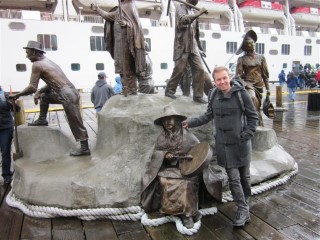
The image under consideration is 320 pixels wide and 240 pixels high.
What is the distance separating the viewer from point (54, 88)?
445 centimetres

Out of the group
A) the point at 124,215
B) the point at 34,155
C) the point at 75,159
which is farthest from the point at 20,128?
the point at 124,215

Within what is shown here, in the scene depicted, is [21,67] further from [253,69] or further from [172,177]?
[172,177]

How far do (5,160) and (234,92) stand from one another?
365cm

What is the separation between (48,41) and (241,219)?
63.1 feet

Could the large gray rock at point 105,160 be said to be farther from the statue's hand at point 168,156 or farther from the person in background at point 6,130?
the statue's hand at point 168,156

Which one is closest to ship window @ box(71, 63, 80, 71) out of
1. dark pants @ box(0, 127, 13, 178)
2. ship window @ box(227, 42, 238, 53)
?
ship window @ box(227, 42, 238, 53)

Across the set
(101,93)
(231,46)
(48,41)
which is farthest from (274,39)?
(101,93)

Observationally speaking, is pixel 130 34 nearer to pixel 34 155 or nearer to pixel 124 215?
pixel 34 155

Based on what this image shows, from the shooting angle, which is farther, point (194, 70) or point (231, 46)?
point (231, 46)

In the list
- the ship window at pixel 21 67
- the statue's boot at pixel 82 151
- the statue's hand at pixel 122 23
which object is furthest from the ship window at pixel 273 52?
the statue's boot at pixel 82 151

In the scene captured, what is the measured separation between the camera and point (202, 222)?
11.2 feet

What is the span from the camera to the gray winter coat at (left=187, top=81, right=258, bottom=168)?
10.4ft

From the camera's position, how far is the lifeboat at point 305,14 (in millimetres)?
30719

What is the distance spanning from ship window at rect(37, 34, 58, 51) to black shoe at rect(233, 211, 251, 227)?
18923 millimetres
